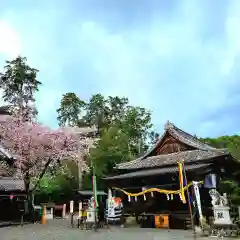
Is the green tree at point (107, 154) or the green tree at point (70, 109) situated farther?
the green tree at point (70, 109)

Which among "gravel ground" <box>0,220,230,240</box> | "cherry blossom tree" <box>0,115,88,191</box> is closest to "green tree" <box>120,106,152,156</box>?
"cherry blossom tree" <box>0,115,88,191</box>

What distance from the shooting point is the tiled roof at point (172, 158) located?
88.2 ft

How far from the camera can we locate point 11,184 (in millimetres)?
32438

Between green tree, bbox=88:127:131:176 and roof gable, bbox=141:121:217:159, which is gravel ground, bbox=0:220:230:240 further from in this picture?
green tree, bbox=88:127:131:176

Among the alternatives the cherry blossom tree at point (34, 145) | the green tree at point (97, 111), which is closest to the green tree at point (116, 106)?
the green tree at point (97, 111)

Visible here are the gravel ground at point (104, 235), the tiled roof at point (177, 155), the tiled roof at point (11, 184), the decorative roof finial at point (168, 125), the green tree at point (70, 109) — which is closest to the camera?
the gravel ground at point (104, 235)

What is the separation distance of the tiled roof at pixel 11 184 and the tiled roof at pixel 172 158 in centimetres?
979

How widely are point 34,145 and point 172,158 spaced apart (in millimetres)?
14116

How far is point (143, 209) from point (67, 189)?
23.6 metres

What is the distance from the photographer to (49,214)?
38.2 meters

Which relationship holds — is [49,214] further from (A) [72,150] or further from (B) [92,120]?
(B) [92,120]

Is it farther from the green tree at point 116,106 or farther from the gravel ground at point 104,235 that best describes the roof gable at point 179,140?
the green tree at point 116,106

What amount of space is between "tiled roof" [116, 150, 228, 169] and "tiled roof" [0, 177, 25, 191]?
385 inches

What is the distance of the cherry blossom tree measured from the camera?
33.6 m
